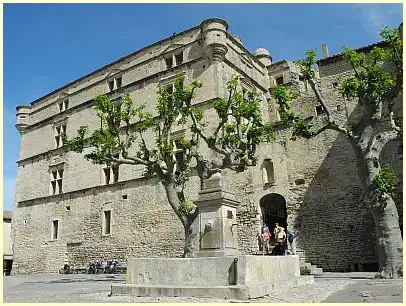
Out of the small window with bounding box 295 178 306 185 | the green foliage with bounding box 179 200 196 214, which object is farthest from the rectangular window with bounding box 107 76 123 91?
the green foliage with bounding box 179 200 196 214

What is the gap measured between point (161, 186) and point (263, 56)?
1112 cm

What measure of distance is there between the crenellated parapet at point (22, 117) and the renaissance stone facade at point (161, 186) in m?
1.77

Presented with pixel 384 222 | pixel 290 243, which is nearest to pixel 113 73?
pixel 290 243

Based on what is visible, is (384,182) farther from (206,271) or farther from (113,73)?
(113,73)

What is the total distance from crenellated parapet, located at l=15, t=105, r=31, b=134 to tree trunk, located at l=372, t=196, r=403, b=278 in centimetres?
2560

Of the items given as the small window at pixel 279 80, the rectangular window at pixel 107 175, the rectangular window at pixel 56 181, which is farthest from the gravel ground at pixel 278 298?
the rectangular window at pixel 56 181

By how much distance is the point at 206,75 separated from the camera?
20.0 metres

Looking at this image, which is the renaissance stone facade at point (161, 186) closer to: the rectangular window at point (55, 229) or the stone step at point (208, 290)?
the rectangular window at point (55, 229)

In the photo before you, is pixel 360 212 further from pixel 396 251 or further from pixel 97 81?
pixel 97 81

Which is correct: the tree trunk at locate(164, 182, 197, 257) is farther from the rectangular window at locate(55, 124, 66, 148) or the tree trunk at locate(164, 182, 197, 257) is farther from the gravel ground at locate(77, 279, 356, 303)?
the rectangular window at locate(55, 124, 66, 148)

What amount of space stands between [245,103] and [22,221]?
19.9 m

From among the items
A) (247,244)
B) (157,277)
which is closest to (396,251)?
(157,277)

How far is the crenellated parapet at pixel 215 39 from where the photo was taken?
19.5 meters

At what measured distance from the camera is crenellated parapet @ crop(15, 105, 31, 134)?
29.0 metres
